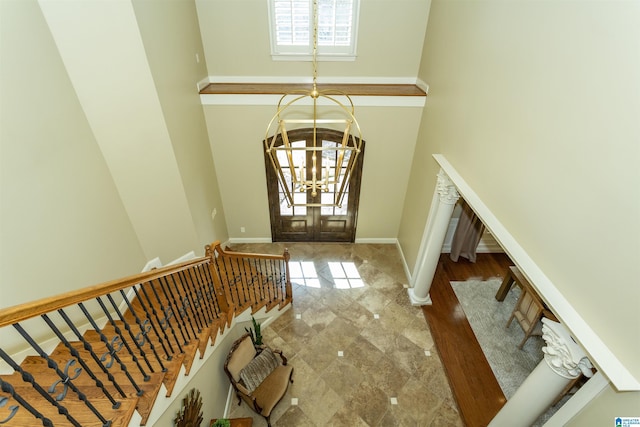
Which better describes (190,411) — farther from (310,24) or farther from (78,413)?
(310,24)

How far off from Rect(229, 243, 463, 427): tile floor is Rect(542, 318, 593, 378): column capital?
6.68ft

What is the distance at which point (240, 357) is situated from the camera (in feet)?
12.7

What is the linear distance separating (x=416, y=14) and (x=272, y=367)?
588cm

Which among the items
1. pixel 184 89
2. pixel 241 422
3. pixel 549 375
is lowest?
pixel 241 422

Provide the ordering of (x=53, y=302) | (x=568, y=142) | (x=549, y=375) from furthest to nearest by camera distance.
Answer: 1. (x=549, y=375)
2. (x=568, y=142)
3. (x=53, y=302)

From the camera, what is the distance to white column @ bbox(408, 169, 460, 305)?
13.7 feet

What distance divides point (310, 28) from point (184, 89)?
2.35 metres

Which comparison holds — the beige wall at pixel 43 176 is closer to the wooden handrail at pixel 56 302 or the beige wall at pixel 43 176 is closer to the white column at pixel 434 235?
the wooden handrail at pixel 56 302

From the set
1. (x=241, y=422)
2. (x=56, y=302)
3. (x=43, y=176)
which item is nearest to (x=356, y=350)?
(x=241, y=422)

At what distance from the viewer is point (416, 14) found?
487 centimetres

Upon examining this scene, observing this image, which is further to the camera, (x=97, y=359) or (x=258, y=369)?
(x=258, y=369)

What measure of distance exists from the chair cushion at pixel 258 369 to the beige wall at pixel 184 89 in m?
2.01

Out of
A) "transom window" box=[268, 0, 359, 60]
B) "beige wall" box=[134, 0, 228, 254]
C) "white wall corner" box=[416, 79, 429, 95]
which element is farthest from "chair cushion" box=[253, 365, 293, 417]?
"transom window" box=[268, 0, 359, 60]

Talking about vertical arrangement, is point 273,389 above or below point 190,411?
below
